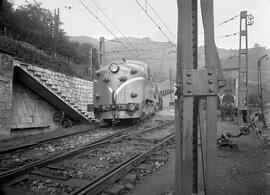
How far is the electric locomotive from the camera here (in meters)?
11.4

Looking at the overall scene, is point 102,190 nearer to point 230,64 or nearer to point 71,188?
point 71,188

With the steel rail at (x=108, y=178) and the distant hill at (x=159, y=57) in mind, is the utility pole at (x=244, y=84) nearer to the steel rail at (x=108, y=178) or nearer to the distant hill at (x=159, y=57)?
the steel rail at (x=108, y=178)

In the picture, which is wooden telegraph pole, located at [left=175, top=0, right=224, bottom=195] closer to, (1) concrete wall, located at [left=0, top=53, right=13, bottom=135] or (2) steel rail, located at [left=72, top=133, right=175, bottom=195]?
(2) steel rail, located at [left=72, top=133, right=175, bottom=195]

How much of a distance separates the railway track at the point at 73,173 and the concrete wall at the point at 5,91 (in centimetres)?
439

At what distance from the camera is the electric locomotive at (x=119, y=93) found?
11.4 m

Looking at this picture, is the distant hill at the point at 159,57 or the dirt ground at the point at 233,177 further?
the distant hill at the point at 159,57

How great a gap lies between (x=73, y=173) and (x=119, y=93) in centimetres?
714

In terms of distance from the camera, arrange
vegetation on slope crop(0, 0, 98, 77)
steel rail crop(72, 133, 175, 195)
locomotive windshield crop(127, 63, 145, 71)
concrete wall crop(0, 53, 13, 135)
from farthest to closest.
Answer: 1. vegetation on slope crop(0, 0, 98, 77)
2. locomotive windshield crop(127, 63, 145, 71)
3. concrete wall crop(0, 53, 13, 135)
4. steel rail crop(72, 133, 175, 195)

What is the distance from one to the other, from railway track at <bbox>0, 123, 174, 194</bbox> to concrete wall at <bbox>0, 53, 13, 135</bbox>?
4393mm

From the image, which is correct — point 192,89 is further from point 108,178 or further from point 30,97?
point 30,97

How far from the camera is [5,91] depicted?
9523mm

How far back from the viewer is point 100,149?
22.0ft

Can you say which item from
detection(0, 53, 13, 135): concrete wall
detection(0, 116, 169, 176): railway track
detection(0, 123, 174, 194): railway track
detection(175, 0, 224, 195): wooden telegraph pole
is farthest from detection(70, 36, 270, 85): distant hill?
detection(175, 0, 224, 195): wooden telegraph pole

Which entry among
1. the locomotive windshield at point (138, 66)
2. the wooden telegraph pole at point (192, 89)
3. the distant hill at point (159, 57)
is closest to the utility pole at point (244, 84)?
the locomotive windshield at point (138, 66)
